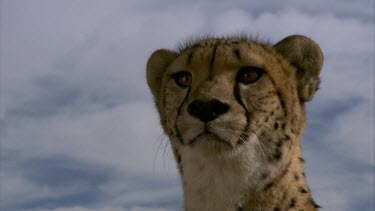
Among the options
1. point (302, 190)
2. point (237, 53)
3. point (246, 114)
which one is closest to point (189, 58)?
point (237, 53)

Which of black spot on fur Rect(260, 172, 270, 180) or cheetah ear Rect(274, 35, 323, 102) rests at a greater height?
cheetah ear Rect(274, 35, 323, 102)

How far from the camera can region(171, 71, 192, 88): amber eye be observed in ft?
10.5

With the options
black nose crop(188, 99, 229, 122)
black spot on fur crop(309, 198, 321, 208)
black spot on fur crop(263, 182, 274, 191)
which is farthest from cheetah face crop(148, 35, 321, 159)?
black spot on fur crop(309, 198, 321, 208)

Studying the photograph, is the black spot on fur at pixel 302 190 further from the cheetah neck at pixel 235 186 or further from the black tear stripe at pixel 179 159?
the black tear stripe at pixel 179 159

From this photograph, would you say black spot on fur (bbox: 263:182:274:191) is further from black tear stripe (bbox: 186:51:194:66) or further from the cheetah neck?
black tear stripe (bbox: 186:51:194:66)

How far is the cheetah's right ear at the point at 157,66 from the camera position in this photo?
3766 mm

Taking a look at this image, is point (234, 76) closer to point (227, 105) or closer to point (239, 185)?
point (227, 105)

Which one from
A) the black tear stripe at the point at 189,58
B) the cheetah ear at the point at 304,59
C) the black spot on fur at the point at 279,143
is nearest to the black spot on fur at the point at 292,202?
the black spot on fur at the point at 279,143

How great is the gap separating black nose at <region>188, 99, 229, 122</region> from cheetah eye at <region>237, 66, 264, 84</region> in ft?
0.99

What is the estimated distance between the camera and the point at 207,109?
277 centimetres

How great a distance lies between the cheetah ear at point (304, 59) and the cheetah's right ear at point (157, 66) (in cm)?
72

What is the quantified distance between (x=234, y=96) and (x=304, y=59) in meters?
0.66

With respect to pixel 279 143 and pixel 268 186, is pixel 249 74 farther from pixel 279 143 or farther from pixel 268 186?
pixel 268 186

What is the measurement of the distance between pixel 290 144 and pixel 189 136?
0.52m
